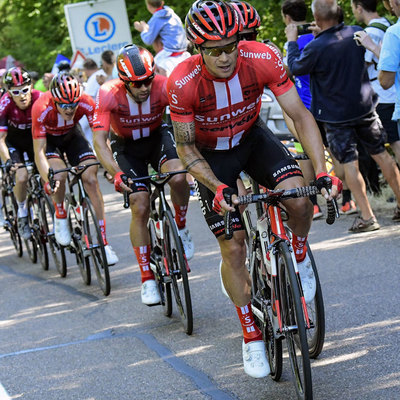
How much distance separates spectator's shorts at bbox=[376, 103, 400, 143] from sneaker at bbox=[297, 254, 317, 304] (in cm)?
426

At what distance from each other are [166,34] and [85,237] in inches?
219

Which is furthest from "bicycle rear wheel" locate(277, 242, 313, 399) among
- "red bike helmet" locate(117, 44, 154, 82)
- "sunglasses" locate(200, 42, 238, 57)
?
"red bike helmet" locate(117, 44, 154, 82)

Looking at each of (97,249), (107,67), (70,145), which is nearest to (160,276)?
(97,249)

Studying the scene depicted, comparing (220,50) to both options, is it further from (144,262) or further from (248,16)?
(144,262)

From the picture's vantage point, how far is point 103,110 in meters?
7.44

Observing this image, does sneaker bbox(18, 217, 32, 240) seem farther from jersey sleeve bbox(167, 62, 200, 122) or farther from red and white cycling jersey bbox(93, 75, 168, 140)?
jersey sleeve bbox(167, 62, 200, 122)

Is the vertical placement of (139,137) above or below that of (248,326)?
above

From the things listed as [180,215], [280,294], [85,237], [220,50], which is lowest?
[85,237]

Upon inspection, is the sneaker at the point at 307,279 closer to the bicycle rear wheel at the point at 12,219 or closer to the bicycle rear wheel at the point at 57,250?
the bicycle rear wheel at the point at 57,250

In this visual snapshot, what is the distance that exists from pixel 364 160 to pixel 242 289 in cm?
574

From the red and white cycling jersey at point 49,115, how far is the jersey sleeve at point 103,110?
1.75 m

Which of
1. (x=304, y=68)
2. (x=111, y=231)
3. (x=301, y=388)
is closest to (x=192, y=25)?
(x=301, y=388)

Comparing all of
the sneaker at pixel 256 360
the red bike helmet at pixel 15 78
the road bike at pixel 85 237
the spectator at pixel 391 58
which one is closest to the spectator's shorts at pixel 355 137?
the spectator at pixel 391 58

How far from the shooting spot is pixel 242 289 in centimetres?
544
